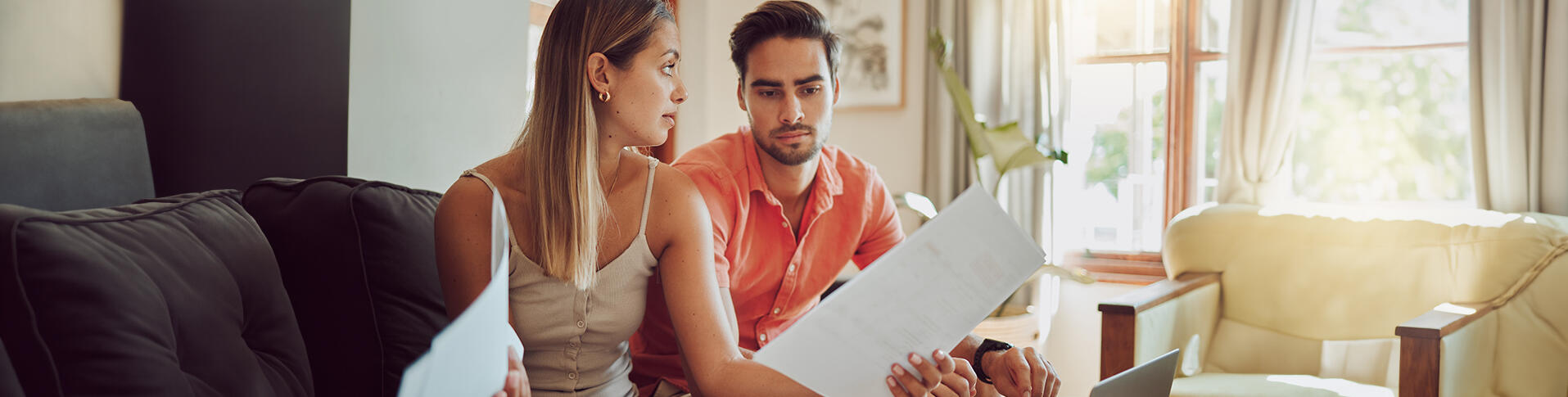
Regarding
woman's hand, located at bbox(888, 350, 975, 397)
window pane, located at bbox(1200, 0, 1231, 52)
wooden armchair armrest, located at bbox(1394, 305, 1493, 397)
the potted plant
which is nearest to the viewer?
woman's hand, located at bbox(888, 350, 975, 397)

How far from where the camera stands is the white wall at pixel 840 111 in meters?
4.09

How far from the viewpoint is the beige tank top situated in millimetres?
1215

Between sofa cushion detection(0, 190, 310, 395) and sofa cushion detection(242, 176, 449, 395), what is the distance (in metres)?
0.12

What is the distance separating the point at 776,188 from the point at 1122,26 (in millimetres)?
2415

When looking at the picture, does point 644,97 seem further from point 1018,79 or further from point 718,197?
point 1018,79

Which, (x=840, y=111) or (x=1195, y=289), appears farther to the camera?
(x=840, y=111)

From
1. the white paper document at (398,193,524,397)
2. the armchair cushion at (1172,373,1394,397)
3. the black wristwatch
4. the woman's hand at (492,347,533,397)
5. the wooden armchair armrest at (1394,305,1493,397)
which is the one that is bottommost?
the armchair cushion at (1172,373,1394,397)

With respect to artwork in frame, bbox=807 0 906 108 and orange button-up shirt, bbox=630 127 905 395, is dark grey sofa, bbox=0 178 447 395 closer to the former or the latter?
orange button-up shirt, bbox=630 127 905 395

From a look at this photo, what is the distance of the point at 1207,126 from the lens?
3586mm

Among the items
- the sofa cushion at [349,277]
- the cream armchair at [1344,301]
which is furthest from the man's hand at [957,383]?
the cream armchair at [1344,301]

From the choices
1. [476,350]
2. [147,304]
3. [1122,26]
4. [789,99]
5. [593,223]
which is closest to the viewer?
[476,350]

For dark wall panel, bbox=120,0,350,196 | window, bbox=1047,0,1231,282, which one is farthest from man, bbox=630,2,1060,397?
window, bbox=1047,0,1231,282

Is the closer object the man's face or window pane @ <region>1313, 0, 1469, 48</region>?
the man's face

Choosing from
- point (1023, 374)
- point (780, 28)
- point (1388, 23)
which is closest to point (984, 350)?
point (1023, 374)
